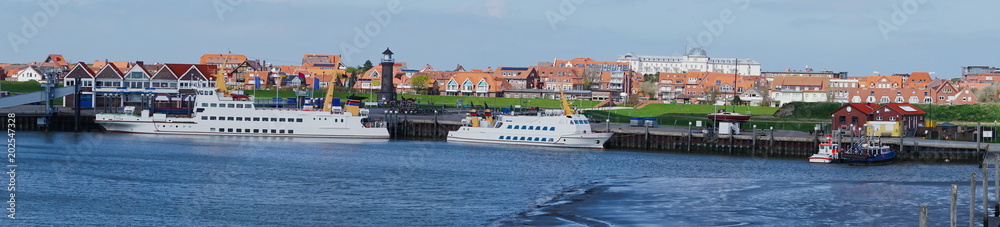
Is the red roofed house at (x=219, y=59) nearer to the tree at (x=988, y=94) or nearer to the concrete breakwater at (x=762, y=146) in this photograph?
the tree at (x=988, y=94)

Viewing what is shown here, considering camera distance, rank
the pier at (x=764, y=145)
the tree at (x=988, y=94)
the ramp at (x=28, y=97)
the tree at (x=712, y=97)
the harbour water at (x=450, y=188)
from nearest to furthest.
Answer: the harbour water at (x=450, y=188), the pier at (x=764, y=145), the ramp at (x=28, y=97), the tree at (x=988, y=94), the tree at (x=712, y=97)

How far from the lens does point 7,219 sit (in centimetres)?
3653

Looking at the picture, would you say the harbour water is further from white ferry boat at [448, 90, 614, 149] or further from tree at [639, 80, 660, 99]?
tree at [639, 80, 660, 99]

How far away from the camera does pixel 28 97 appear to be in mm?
86812

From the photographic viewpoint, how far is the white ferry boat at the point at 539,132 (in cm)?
7312

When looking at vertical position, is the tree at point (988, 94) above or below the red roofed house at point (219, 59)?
below

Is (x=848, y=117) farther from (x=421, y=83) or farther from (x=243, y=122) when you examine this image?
(x=421, y=83)

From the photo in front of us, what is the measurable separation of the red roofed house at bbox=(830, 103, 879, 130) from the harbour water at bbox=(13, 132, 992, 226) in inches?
596

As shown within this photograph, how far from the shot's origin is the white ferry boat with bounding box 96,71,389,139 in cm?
8019

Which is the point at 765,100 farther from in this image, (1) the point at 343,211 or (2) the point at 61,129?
(1) the point at 343,211

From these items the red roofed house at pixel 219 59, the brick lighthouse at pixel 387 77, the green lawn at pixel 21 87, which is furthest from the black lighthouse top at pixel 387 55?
the red roofed house at pixel 219 59

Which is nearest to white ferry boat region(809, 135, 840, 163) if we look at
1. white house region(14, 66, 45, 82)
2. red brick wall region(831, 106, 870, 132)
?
red brick wall region(831, 106, 870, 132)

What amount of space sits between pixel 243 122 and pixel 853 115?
42.3m

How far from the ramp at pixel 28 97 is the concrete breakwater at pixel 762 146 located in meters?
43.5
